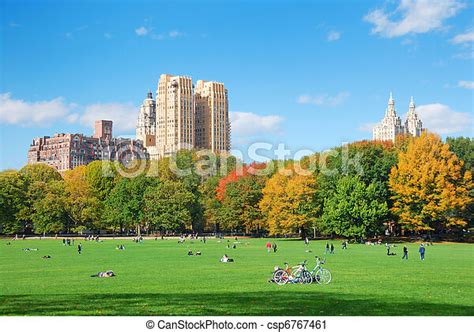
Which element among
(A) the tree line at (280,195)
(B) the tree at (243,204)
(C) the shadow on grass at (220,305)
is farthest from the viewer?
(B) the tree at (243,204)

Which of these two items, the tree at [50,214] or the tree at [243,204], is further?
the tree at [50,214]

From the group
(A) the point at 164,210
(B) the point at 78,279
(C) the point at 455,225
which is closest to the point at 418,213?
(C) the point at 455,225

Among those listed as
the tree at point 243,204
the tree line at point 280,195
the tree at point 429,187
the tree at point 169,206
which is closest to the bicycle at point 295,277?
the tree line at point 280,195

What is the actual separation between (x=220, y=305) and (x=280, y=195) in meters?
63.6

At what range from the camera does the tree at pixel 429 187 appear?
71688mm

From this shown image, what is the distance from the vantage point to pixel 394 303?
2181 centimetres

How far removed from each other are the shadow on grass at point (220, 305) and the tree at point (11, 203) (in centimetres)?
7821

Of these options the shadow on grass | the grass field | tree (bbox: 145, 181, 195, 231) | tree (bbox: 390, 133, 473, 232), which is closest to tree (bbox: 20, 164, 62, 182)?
tree (bbox: 145, 181, 195, 231)

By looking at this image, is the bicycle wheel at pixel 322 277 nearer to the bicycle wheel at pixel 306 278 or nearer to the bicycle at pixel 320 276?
the bicycle at pixel 320 276

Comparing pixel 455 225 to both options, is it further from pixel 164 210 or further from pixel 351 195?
pixel 164 210

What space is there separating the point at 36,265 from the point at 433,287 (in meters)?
24.4

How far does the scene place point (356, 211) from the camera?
72312 mm

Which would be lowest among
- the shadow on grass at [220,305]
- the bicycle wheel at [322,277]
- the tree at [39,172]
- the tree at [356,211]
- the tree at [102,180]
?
the shadow on grass at [220,305]

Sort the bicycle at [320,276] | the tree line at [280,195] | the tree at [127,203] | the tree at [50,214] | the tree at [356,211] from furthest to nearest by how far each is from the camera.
Answer: the tree at [127,203]
the tree at [50,214]
the tree line at [280,195]
the tree at [356,211]
the bicycle at [320,276]
